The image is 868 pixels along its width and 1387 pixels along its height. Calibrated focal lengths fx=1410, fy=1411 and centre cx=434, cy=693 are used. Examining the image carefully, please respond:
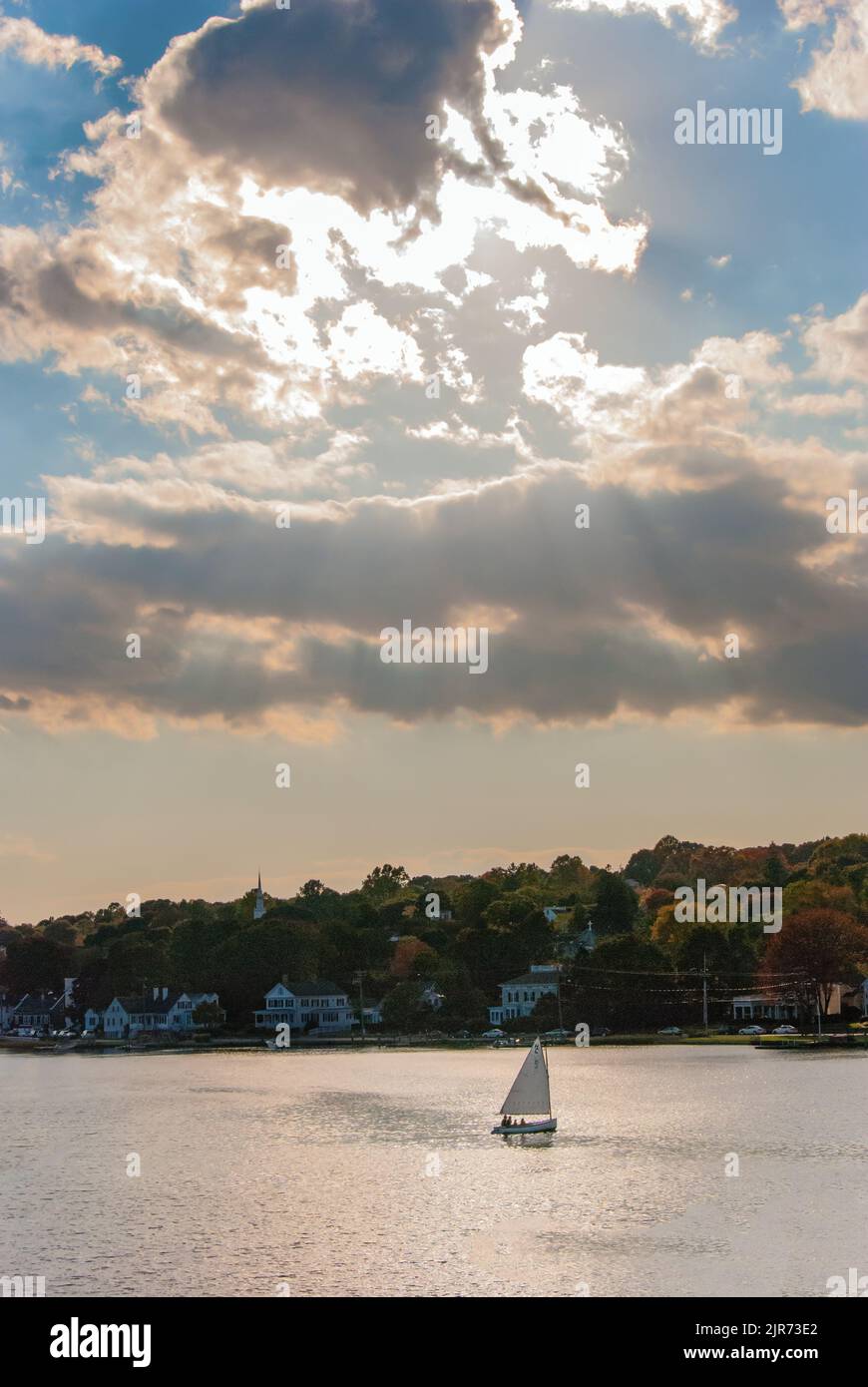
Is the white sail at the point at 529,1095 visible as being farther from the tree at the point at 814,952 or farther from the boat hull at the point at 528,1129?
the tree at the point at 814,952

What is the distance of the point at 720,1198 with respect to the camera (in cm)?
6619

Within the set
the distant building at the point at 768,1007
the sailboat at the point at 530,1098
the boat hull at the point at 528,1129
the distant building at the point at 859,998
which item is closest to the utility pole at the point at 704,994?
the distant building at the point at 768,1007

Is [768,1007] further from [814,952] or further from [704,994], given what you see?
[814,952]

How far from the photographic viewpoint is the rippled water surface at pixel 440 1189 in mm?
52781

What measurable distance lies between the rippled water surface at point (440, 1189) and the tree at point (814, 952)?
172ft

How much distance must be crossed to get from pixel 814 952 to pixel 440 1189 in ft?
396

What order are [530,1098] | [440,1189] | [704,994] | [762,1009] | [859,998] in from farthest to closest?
[859,998] < [762,1009] < [704,994] < [530,1098] < [440,1189]

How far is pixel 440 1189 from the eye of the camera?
70500mm

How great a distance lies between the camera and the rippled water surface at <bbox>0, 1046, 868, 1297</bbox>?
52781 mm

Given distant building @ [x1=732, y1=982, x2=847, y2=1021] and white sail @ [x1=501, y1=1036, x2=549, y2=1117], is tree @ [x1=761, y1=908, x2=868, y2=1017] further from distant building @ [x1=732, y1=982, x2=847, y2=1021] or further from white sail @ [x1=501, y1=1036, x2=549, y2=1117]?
white sail @ [x1=501, y1=1036, x2=549, y2=1117]

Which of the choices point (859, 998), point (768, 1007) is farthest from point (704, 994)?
point (859, 998)

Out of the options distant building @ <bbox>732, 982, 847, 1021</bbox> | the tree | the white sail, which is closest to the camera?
the white sail

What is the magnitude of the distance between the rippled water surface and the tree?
2059 inches

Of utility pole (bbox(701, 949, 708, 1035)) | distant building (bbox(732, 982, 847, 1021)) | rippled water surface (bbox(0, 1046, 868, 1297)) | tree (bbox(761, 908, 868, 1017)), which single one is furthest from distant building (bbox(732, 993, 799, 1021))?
rippled water surface (bbox(0, 1046, 868, 1297))
